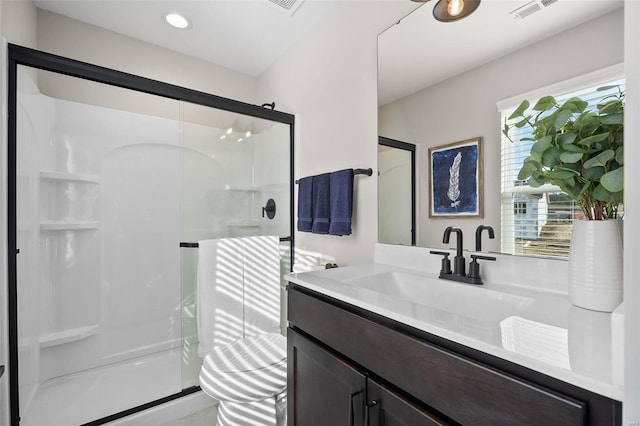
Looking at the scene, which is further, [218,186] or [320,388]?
[218,186]

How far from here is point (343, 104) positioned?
5.46 ft

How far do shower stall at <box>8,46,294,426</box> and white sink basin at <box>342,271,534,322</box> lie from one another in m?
0.94

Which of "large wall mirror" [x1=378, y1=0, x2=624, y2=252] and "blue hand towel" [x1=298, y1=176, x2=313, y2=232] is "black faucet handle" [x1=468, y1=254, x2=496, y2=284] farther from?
"blue hand towel" [x1=298, y1=176, x2=313, y2=232]

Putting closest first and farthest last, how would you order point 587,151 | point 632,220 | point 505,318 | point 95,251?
point 632,220, point 587,151, point 505,318, point 95,251

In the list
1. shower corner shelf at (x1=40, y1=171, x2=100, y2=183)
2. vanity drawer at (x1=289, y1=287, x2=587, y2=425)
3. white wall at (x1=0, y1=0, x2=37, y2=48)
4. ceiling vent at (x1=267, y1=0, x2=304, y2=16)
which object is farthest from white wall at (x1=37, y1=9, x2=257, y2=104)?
vanity drawer at (x1=289, y1=287, x2=587, y2=425)

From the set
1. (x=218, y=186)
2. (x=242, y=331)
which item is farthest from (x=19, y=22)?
(x=242, y=331)

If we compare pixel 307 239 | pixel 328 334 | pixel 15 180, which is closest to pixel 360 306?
pixel 328 334

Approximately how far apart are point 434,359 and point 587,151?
0.58 metres

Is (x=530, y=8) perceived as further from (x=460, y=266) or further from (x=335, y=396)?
(x=335, y=396)

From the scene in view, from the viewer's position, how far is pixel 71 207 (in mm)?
2016

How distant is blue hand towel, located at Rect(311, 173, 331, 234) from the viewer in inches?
64.9

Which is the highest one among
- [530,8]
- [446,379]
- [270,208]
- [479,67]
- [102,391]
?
[530,8]

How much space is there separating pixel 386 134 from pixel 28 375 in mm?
2226

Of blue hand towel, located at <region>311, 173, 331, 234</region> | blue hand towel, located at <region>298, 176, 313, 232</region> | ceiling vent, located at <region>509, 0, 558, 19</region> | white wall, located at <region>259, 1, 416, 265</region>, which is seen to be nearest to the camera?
ceiling vent, located at <region>509, 0, 558, 19</region>
